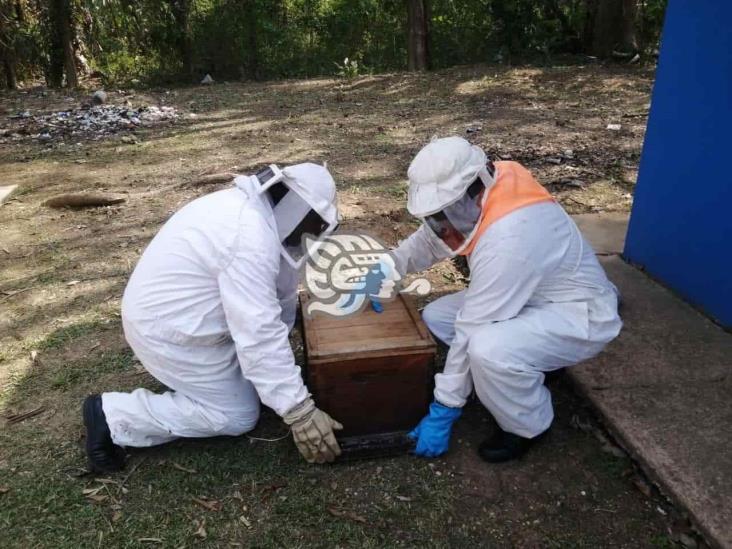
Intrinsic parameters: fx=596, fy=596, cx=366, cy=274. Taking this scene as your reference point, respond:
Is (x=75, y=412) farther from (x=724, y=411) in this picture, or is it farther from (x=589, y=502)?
(x=724, y=411)

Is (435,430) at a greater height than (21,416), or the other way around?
(435,430)

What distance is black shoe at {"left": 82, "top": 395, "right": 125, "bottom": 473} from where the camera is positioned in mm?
2605

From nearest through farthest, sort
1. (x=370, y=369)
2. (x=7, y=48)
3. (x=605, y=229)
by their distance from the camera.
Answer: (x=370, y=369) < (x=605, y=229) < (x=7, y=48)

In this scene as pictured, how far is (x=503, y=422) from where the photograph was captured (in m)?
2.55

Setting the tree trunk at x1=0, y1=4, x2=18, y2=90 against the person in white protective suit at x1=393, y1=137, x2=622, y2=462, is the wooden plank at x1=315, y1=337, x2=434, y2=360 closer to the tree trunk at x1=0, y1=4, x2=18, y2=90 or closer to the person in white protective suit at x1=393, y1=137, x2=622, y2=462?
the person in white protective suit at x1=393, y1=137, x2=622, y2=462

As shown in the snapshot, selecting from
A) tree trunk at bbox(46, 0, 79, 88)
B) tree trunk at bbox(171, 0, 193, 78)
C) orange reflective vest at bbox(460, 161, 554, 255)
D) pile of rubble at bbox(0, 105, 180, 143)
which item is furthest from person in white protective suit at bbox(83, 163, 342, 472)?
tree trunk at bbox(171, 0, 193, 78)

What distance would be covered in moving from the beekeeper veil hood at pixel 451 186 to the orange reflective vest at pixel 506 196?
1.0 inches

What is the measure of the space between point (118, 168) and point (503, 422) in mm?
6049

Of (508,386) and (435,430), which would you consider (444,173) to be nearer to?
(508,386)

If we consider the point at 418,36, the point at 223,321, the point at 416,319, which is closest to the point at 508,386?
the point at 416,319

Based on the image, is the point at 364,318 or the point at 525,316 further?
the point at 364,318

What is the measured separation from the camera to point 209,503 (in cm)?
249

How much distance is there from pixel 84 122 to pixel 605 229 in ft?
26.2

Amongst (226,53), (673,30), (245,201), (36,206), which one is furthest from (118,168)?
(226,53)
